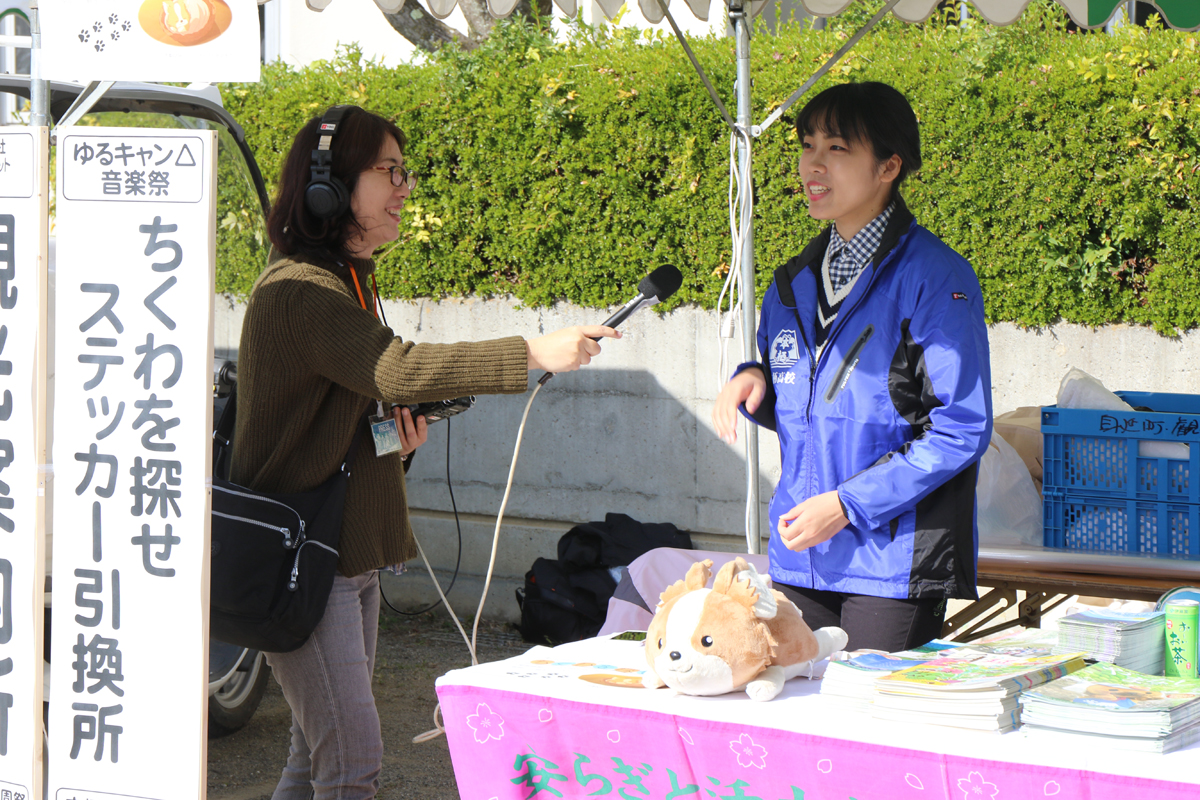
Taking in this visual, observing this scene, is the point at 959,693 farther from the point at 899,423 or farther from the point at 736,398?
the point at 736,398

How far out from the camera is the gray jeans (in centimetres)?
224

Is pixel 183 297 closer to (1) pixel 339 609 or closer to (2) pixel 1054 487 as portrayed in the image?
(1) pixel 339 609

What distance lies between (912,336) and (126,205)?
1543 mm

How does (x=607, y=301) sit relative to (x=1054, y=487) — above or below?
above

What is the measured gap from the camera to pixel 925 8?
3967 millimetres

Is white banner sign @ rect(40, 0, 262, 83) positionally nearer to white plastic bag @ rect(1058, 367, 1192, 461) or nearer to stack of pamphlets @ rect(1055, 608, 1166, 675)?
stack of pamphlets @ rect(1055, 608, 1166, 675)

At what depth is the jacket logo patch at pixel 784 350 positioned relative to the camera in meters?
2.28

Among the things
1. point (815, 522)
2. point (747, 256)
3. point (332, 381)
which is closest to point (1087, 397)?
point (747, 256)

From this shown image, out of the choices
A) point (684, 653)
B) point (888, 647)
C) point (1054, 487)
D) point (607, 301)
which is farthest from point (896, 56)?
point (684, 653)

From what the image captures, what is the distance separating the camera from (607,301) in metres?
5.55

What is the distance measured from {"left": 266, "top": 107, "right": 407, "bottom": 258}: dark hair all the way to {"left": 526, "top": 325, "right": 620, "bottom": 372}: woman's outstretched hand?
0.51 meters

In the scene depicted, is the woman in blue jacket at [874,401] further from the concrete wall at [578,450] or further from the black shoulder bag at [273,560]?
the concrete wall at [578,450]

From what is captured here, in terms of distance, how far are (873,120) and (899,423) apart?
645mm

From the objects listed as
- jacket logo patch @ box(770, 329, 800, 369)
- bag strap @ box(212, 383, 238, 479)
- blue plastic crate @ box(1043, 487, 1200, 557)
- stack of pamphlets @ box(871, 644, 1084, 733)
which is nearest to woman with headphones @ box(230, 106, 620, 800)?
bag strap @ box(212, 383, 238, 479)
